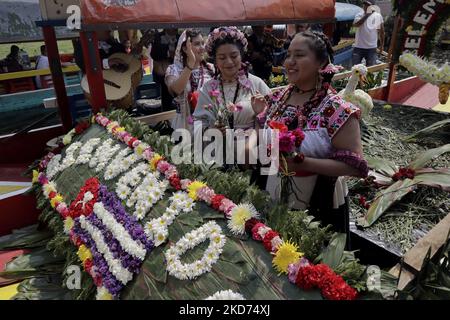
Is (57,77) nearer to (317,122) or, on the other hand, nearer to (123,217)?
(123,217)

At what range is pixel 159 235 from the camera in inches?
71.5

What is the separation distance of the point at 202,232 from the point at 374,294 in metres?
0.81

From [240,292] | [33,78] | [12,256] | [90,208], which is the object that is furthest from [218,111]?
[33,78]

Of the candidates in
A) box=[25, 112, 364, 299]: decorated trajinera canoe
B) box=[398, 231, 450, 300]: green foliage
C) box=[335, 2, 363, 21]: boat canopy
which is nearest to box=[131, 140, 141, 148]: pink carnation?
box=[25, 112, 364, 299]: decorated trajinera canoe

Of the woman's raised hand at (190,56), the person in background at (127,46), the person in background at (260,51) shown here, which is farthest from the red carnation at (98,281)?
the person in background at (260,51)

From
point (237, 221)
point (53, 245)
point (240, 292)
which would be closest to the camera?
point (240, 292)

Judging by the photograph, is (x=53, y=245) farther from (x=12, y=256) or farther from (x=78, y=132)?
(x=78, y=132)

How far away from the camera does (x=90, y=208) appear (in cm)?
226

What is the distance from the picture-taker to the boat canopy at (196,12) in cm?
251

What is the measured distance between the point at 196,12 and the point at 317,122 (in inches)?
64.7

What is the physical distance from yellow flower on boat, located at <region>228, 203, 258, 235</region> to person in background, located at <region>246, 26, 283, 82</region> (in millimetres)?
4123

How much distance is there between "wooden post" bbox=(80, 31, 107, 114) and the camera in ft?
9.23

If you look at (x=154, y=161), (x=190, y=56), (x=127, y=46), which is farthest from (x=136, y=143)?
(x=127, y=46)

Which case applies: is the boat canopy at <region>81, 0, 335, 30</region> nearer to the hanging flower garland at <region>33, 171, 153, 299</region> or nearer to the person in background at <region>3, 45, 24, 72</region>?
the hanging flower garland at <region>33, 171, 153, 299</region>
